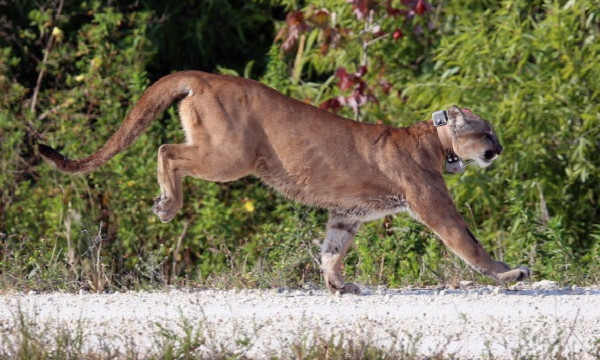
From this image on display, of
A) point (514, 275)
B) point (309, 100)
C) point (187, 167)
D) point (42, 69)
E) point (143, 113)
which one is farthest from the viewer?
point (42, 69)

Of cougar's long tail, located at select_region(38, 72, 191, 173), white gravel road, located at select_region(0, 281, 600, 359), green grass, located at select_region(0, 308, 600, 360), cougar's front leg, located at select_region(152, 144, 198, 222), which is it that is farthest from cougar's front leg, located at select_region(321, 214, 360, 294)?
green grass, located at select_region(0, 308, 600, 360)

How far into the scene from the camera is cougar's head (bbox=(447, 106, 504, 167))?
814 centimetres

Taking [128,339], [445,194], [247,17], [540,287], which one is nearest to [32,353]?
[128,339]

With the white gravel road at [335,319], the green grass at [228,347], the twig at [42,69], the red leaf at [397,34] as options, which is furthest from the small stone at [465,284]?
the twig at [42,69]

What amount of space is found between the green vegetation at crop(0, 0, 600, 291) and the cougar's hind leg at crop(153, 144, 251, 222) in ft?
7.63

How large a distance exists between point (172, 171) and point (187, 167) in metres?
0.10

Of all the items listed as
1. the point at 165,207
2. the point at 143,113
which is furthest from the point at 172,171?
the point at 143,113

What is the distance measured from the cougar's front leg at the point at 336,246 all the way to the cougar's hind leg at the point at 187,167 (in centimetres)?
81

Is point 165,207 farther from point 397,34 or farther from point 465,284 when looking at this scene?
point 397,34

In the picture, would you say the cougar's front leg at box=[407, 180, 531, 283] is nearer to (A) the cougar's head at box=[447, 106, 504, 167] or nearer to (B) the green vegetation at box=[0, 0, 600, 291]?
(A) the cougar's head at box=[447, 106, 504, 167]

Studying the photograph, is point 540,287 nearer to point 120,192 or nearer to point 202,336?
point 202,336

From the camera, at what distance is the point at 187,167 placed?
25.1ft

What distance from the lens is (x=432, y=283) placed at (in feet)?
27.9

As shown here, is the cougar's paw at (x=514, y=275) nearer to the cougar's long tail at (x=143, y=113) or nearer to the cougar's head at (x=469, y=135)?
the cougar's head at (x=469, y=135)
